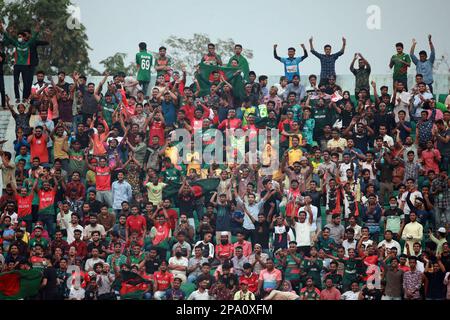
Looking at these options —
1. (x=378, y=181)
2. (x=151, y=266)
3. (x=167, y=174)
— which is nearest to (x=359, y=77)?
(x=378, y=181)

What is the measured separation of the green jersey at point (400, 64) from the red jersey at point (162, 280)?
766 centimetres

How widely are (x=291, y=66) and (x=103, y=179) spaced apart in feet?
17.8

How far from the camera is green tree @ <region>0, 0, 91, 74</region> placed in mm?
46094

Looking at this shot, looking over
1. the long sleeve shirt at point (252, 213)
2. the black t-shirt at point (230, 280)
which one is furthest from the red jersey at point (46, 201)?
the black t-shirt at point (230, 280)

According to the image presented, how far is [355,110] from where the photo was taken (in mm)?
28297

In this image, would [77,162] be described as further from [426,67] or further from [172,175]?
[426,67]

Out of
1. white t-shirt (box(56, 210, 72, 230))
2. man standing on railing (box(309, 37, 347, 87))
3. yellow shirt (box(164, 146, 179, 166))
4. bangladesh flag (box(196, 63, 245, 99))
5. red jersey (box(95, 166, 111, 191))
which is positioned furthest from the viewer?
man standing on railing (box(309, 37, 347, 87))

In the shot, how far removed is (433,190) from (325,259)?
2.81m

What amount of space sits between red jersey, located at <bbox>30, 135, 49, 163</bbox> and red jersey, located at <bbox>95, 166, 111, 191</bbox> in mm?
1308

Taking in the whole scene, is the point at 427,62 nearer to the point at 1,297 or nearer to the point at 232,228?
Result: the point at 232,228

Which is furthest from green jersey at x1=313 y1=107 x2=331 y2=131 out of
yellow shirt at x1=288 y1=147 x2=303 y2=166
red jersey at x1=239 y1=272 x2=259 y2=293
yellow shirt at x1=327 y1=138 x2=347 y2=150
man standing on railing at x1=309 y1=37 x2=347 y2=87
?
red jersey at x1=239 y1=272 x2=259 y2=293

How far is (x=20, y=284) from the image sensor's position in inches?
1000

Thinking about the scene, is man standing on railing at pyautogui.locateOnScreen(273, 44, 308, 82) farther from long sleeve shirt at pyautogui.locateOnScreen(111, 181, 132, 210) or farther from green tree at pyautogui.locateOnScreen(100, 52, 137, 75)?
green tree at pyautogui.locateOnScreen(100, 52, 137, 75)

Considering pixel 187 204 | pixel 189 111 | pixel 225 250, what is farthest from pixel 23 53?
pixel 225 250
